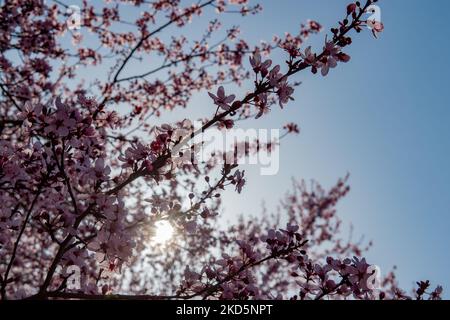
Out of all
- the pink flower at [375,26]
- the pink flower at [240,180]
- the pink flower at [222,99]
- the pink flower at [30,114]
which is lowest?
the pink flower at [240,180]

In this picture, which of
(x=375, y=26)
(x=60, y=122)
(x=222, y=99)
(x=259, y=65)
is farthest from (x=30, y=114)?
(x=375, y=26)

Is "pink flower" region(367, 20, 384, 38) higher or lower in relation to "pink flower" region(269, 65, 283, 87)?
higher

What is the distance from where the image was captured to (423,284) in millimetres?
3758

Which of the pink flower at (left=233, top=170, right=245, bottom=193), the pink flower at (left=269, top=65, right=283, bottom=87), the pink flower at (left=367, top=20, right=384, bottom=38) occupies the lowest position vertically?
the pink flower at (left=233, top=170, right=245, bottom=193)

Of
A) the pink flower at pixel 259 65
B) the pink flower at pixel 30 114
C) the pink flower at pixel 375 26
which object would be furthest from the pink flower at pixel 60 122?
the pink flower at pixel 375 26

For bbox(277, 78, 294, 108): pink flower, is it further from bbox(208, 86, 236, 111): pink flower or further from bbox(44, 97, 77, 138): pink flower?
bbox(44, 97, 77, 138): pink flower

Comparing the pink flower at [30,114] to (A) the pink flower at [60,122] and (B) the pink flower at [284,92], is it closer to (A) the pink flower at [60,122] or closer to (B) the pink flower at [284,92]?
(A) the pink flower at [60,122]

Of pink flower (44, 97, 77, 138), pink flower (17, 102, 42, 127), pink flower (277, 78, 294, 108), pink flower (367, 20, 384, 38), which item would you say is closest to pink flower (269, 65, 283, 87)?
pink flower (277, 78, 294, 108)

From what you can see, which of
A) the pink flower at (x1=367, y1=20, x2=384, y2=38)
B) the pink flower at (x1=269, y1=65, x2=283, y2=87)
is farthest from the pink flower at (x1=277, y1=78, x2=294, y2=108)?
the pink flower at (x1=367, y1=20, x2=384, y2=38)

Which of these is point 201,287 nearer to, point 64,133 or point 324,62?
point 64,133

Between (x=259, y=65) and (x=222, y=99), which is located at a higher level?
(x=259, y=65)

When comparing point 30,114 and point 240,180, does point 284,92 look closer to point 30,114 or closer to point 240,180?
point 240,180
